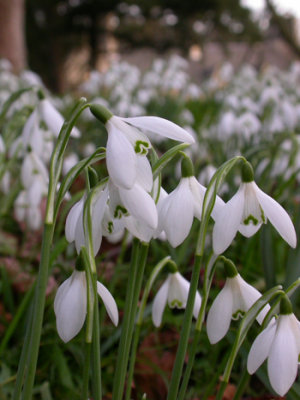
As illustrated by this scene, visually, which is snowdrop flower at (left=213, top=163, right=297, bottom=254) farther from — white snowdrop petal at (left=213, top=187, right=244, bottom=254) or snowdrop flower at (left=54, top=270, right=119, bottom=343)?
snowdrop flower at (left=54, top=270, right=119, bottom=343)

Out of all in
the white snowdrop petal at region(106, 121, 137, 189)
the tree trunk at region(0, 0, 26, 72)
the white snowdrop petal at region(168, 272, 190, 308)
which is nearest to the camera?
the white snowdrop petal at region(106, 121, 137, 189)

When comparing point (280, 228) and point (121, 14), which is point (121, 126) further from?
point (121, 14)

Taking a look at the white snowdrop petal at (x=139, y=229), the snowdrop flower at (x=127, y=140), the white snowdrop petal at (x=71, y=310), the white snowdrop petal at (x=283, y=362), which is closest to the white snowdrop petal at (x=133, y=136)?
the snowdrop flower at (x=127, y=140)

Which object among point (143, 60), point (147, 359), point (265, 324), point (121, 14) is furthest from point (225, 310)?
point (143, 60)

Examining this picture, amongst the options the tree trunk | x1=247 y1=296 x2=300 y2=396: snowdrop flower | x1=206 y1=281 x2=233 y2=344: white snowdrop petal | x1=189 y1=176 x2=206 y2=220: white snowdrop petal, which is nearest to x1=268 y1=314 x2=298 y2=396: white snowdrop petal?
x1=247 y1=296 x2=300 y2=396: snowdrop flower

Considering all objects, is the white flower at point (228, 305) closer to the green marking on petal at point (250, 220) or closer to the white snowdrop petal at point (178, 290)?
the green marking on petal at point (250, 220)
